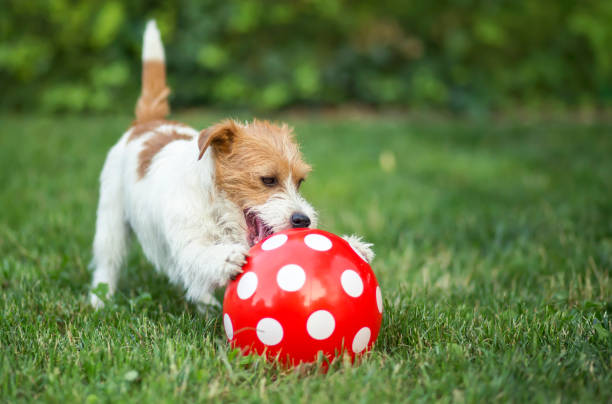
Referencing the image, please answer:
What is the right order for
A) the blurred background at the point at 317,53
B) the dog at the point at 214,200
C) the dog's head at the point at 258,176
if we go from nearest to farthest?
the dog at the point at 214,200, the dog's head at the point at 258,176, the blurred background at the point at 317,53

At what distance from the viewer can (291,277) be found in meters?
2.33

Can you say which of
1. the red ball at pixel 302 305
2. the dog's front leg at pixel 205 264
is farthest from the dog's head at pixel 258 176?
the red ball at pixel 302 305

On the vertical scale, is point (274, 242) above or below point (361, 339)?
above

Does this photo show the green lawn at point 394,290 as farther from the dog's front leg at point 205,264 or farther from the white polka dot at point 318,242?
the white polka dot at point 318,242

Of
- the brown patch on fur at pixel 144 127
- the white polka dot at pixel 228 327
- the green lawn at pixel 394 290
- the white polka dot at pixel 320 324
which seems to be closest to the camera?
the green lawn at pixel 394 290

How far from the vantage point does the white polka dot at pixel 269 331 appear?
2297 mm

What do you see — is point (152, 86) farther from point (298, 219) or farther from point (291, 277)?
point (291, 277)

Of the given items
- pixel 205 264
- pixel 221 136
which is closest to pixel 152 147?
pixel 221 136

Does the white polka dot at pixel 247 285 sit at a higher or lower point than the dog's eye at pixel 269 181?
lower

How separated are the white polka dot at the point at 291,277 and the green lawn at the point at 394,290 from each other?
1.15ft

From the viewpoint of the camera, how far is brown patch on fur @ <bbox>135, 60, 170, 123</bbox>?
393cm

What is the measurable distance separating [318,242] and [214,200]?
0.73 m

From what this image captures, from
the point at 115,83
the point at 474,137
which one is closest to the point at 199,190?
the point at 474,137

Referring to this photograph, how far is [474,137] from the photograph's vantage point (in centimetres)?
901
